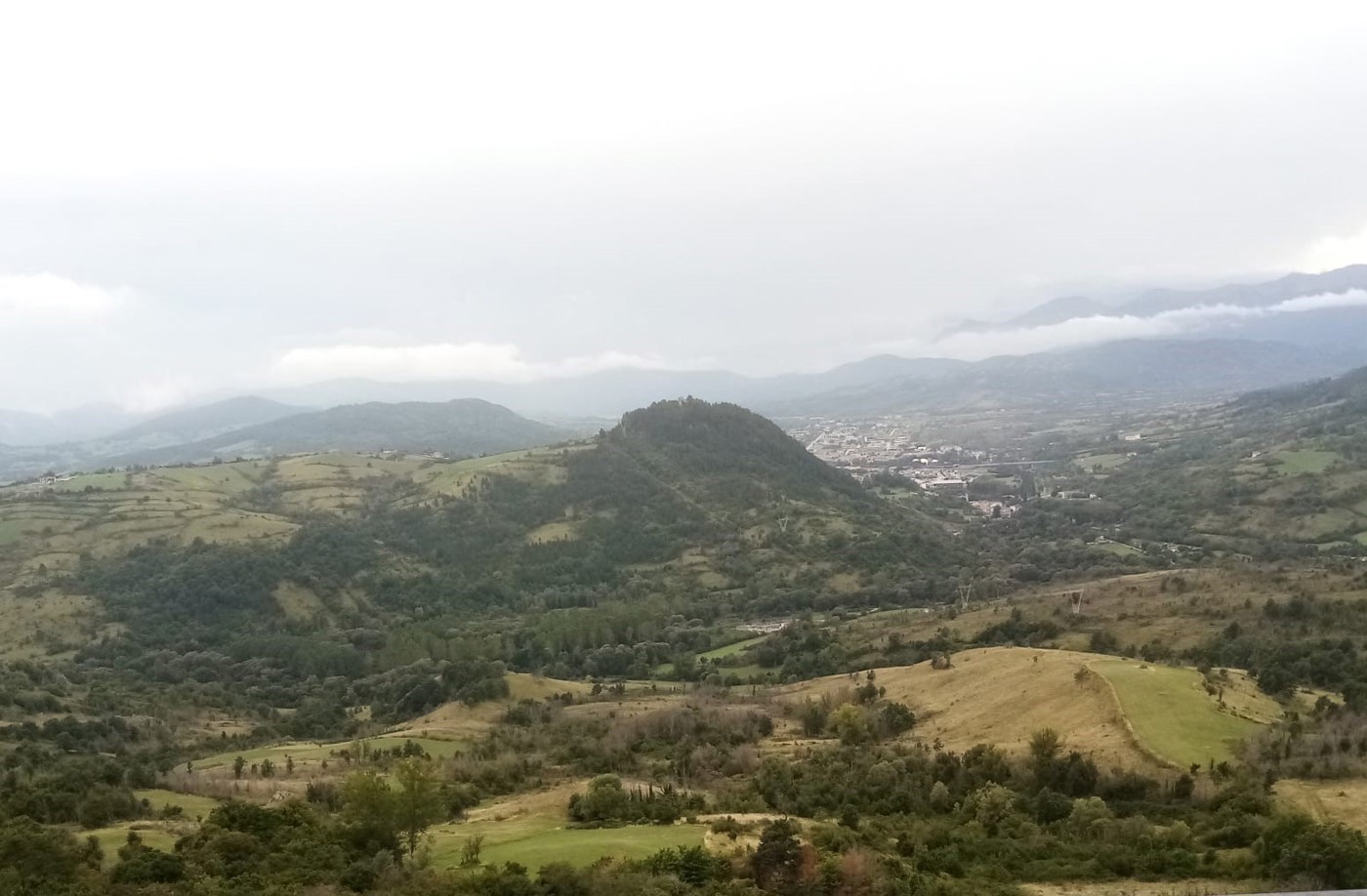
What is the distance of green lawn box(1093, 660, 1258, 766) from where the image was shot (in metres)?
38.5

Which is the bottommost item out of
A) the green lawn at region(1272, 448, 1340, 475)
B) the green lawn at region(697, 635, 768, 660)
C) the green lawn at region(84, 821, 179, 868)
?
the green lawn at region(697, 635, 768, 660)

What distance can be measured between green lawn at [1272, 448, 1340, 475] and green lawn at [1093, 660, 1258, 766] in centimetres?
12354

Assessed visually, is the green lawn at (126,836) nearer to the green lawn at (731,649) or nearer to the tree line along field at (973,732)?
the tree line along field at (973,732)

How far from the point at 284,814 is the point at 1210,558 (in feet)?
379

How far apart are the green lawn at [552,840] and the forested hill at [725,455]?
116454 millimetres

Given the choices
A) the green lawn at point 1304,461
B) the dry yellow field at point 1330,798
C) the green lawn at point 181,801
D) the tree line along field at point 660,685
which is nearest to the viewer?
the tree line along field at point 660,685

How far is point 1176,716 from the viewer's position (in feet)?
137

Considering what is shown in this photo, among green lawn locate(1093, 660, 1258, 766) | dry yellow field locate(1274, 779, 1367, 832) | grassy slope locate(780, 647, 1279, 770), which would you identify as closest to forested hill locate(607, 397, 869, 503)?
grassy slope locate(780, 647, 1279, 770)

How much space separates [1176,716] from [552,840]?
30.2m

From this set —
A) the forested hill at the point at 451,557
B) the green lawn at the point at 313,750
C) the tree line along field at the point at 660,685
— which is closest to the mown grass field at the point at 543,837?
the tree line along field at the point at 660,685

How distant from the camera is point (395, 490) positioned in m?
157

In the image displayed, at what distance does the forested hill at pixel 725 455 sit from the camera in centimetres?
15650

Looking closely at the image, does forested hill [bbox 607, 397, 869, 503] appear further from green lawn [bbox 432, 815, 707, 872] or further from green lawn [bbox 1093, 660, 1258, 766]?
green lawn [bbox 432, 815, 707, 872]

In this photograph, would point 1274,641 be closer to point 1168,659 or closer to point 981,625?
point 1168,659
